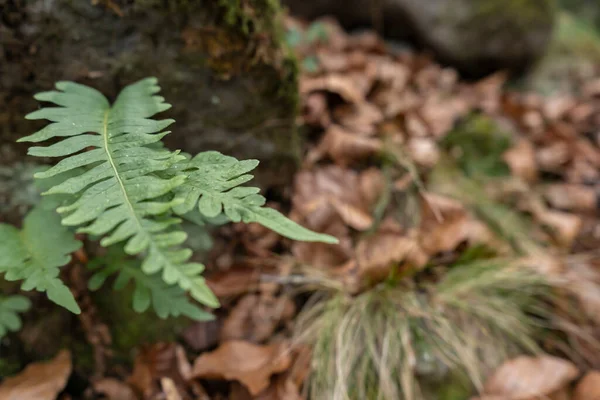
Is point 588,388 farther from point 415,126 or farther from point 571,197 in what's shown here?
point 415,126

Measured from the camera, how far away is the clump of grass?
1.42 metres

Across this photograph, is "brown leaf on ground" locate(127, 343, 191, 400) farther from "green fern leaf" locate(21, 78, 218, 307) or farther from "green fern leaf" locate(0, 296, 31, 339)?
"green fern leaf" locate(21, 78, 218, 307)

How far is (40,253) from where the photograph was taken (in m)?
1.07

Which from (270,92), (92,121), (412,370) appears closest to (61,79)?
(92,121)

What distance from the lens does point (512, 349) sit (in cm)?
161

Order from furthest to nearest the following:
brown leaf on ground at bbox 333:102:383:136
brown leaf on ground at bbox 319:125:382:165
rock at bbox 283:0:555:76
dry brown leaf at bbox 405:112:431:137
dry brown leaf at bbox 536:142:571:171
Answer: rock at bbox 283:0:555:76
dry brown leaf at bbox 536:142:571:171
dry brown leaf at bbox 405:112:431:137
brown leaf on ground at bbox 333:102:383:136
brown leaf on ground at bbox 319:125:382:165

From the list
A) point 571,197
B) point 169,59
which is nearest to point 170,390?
point 169,59

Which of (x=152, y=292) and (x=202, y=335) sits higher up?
(x=152, y=292)

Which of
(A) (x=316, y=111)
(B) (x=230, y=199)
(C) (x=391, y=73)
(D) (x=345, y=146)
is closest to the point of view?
(B) (x=230, y=199)

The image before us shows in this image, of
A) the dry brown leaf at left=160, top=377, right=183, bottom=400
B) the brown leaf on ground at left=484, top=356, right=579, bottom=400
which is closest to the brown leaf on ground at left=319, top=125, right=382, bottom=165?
the brown leaf on ground at left=484, top=356, right=579, bottom=400

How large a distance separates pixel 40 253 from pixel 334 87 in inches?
61.0

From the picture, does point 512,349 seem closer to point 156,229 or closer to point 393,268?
point 393,268

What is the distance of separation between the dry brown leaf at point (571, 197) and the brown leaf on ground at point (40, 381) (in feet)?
7.38

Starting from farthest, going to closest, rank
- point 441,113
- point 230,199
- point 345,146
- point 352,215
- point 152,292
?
point 441,113, point 345,146, point 352,215, point 152,292, point 230,199
